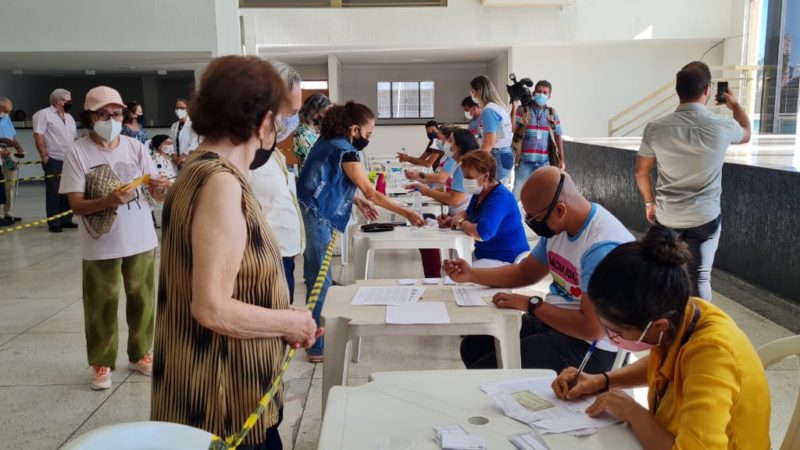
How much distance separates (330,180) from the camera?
12.2 feet

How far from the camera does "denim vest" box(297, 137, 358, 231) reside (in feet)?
12.1

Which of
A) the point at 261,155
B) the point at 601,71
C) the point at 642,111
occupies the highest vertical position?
the point at 601,71

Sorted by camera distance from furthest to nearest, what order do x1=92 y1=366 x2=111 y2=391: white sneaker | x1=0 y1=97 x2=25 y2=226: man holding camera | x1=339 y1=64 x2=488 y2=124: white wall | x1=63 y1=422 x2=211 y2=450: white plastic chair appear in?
x1=339 y1=64 x2=488 y2=124: white wall → x1=0 y1=97 x2=25 y2=226: man holding camera → x1=92 y1=366 x2=111 y2=391: white sneaker → x1=63 y1=422 x2=211 y2=450: white plastic chair

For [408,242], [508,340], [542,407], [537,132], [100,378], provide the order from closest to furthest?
[542,407] < [508,340] < [100,378] < [408,242] < [537,132]

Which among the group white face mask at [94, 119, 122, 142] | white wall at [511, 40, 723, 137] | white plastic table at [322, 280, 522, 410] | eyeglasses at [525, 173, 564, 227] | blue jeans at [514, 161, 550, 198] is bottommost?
white plastic table at [322, 280, 522, 410]

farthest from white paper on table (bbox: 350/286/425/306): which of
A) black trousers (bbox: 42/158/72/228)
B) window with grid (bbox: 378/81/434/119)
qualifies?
window with grid (bbox: 378/81/434/119)

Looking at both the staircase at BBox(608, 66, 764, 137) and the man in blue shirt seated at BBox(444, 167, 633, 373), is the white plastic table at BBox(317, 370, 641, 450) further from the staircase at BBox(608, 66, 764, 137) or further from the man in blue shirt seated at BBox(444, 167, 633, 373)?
the staircase at BBox(608, 66, 764, 137)

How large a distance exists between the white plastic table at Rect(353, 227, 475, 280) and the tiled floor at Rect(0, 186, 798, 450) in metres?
0.54

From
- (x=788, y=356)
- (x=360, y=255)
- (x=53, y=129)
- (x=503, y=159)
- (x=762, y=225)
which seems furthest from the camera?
(x=53, y=129)

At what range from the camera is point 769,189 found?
431 cm

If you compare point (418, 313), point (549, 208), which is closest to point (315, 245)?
point (418, 313)

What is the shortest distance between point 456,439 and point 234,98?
90cm

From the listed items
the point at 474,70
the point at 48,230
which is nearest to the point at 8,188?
the point at 48,230

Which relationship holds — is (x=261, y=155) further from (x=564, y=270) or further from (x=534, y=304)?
(x=564, y=270)
